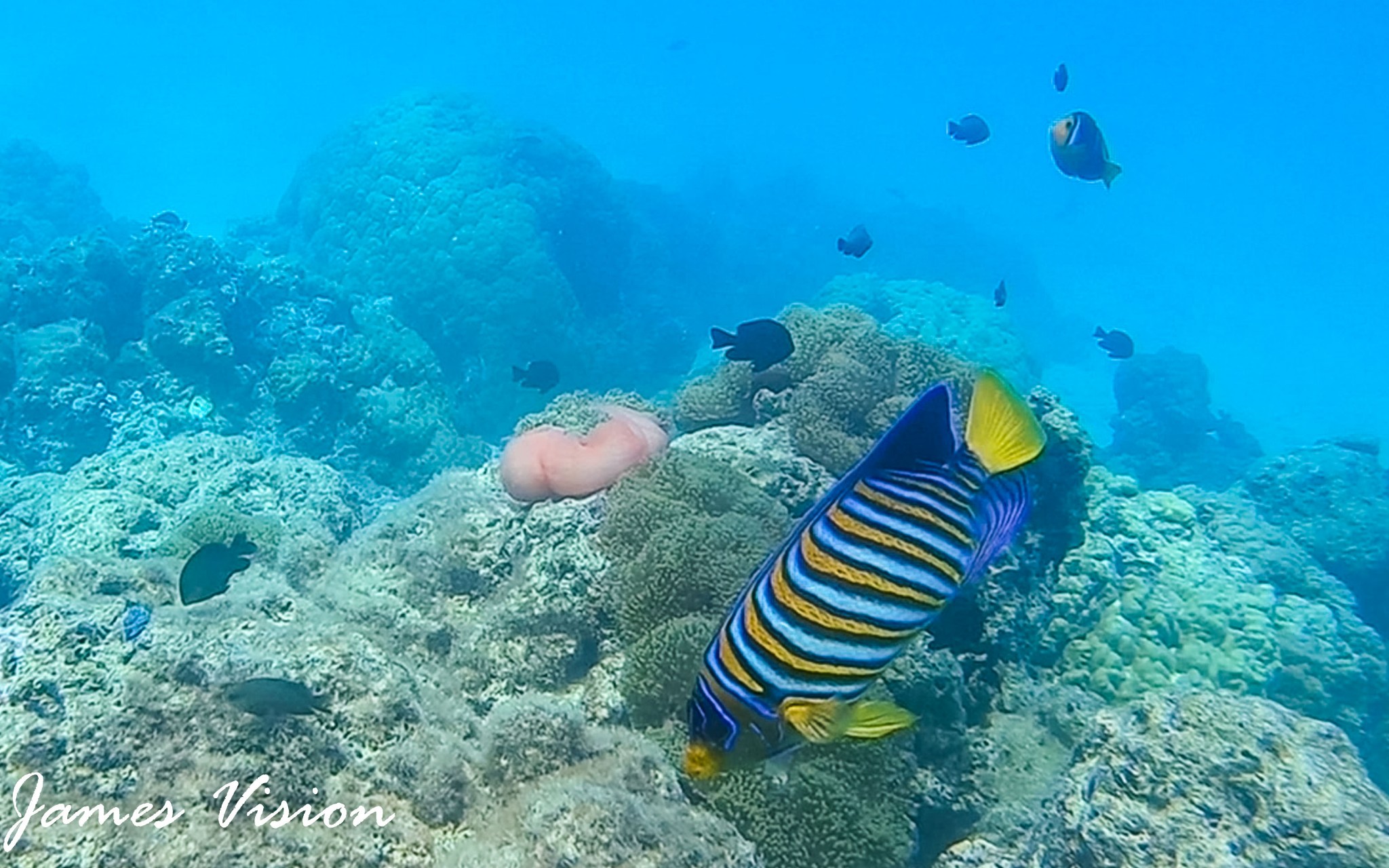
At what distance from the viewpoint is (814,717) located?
51.6 inches

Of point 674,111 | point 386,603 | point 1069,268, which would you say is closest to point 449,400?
point 386,603

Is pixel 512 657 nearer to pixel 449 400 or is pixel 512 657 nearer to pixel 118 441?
pixel 118 441

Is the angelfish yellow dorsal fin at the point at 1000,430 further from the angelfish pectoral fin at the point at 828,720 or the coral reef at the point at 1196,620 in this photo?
the coral reef at the point at 1196,620

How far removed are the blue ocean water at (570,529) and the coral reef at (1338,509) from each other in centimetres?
6

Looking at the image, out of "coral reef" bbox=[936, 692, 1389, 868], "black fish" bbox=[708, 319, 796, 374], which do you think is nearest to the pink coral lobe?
"black fish" bbox=[708, 319, 796, 374]

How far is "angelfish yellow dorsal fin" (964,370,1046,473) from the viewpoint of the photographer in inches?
52.1

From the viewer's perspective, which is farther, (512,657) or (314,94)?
(314,94)

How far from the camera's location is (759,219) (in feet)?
109

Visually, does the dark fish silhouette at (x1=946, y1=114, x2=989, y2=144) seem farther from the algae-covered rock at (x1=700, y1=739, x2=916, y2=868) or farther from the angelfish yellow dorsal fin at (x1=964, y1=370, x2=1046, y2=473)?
the angelfish yellow dorsal fin at (x1=964, y1=370, x2=1046, y2=473)

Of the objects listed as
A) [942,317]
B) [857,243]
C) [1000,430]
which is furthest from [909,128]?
[1000,430]

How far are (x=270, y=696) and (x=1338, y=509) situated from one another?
13.3m

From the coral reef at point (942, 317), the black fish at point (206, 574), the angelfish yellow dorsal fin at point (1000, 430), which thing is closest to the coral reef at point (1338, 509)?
the coral reef at point (942, 317)

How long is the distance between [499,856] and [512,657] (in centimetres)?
166

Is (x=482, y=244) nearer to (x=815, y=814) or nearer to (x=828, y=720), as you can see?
(x=815, y=814)
